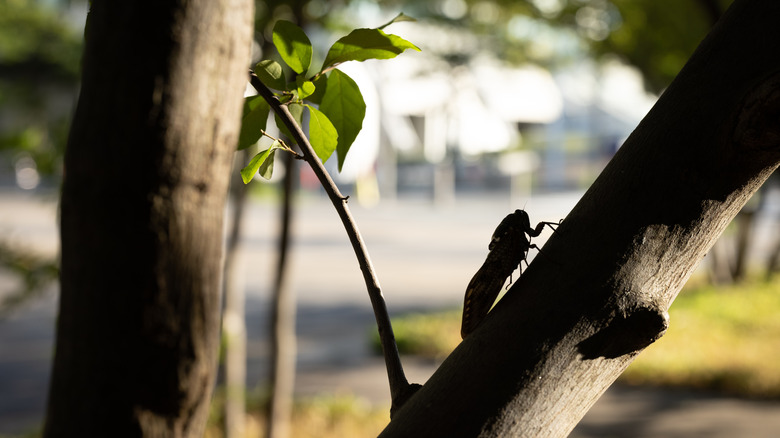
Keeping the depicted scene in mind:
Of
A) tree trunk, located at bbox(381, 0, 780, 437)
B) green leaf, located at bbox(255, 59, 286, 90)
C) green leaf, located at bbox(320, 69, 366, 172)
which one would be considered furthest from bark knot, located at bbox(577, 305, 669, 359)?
green leaf, located at bbox(255, 59, 286, 90)

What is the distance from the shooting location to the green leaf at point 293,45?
3.27 feet

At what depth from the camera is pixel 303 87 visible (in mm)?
992

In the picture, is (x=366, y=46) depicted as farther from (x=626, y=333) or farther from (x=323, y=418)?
(x=323, y=418)

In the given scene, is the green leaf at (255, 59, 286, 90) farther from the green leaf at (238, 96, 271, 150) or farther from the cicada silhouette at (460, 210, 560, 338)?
the cicada silhouette at (460, 210, 560, 338)

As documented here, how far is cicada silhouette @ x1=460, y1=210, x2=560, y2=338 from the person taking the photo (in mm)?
991

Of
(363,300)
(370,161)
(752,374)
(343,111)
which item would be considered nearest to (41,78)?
(363,300)

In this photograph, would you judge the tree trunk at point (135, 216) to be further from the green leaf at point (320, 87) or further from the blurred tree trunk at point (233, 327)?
the blurred tree trunk at point (233, 327)

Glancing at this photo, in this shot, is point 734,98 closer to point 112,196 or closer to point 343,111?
point 343,111

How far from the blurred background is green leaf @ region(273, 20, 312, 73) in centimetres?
282

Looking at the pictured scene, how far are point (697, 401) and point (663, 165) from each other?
693cm

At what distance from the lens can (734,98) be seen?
2.64 feet

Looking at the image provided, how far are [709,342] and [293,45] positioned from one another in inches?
331

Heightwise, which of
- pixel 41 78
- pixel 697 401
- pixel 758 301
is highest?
pixel 41 78

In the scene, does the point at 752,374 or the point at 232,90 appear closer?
the point at 232,90
